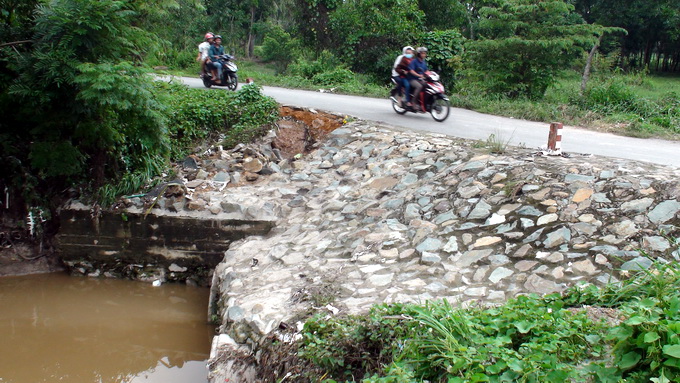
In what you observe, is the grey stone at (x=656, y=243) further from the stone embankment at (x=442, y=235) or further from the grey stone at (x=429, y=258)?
the grey stone at (x=429, y=258)

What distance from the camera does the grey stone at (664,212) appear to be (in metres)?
5.04

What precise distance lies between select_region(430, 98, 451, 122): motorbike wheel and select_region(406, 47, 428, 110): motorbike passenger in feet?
1.22

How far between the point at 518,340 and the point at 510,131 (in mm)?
6662

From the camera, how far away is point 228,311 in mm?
5219

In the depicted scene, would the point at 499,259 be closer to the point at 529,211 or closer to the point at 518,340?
the point at 529,211

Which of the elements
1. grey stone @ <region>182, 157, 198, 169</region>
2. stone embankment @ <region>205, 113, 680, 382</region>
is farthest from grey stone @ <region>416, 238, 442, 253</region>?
grey stone @ <region>182, 157, 198, 169</region>

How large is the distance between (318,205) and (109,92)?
306 cm

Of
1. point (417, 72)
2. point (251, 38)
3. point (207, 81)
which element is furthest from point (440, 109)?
point (251, 38)

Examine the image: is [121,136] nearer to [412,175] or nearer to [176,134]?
[176,134]

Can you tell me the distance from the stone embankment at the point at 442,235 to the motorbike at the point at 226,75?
600cm

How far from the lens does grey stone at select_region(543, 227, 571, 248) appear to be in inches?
203

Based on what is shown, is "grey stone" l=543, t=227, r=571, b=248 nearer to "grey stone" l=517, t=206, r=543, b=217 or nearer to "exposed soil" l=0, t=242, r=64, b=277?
"grey stone" l=517, t=206, r=543, b=217

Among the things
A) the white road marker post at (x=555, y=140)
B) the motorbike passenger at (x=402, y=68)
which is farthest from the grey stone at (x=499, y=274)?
the motorbike passenger at (x=402, y=68)

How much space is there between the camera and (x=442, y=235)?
5754mm
